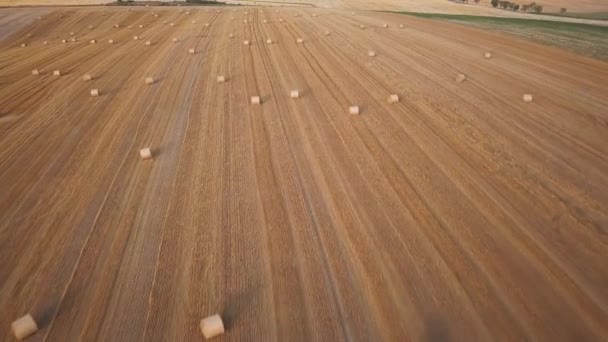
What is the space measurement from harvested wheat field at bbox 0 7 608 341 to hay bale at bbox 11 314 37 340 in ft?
0.06

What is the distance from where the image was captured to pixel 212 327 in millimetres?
2986

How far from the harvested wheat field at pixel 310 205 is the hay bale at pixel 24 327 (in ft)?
0.06

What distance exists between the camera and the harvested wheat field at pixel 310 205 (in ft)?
10.5

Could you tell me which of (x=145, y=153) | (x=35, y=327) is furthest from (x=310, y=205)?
(x=35, y=327)

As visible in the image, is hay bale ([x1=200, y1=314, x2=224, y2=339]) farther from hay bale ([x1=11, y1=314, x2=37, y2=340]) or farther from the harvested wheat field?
hay bale ([x1=11, y1=314, x2=37, y2=340])

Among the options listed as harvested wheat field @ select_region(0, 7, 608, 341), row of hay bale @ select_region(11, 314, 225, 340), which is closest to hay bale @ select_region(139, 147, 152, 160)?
harvested wheat field @ select_region(0, 7, 608, 341)

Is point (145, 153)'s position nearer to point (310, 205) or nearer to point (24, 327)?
point (310, 205)

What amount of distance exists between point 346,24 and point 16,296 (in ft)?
54.1

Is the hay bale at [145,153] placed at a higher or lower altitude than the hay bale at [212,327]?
higher

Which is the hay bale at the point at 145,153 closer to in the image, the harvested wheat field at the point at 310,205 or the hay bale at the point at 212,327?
the harvested wheat field at the point at 310,205

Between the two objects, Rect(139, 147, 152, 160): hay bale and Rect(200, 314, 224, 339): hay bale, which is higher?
Rect(139, 147, 152, 160): hay bale

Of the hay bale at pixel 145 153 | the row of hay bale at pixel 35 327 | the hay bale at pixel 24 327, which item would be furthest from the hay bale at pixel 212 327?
the hay bale at pixel 145 153

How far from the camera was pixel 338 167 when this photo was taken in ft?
17.4

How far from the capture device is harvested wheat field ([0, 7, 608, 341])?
3195mm
